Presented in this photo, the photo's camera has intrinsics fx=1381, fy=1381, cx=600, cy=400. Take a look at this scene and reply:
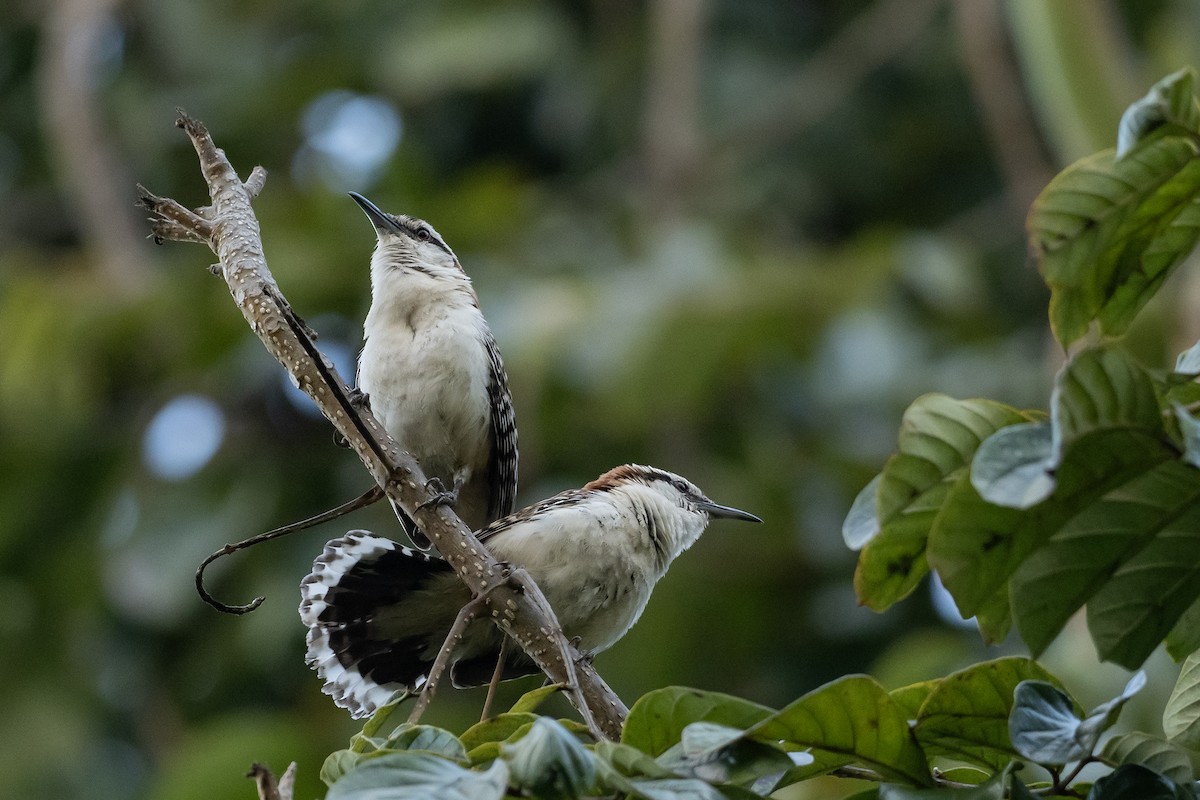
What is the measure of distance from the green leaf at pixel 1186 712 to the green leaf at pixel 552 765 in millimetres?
1026

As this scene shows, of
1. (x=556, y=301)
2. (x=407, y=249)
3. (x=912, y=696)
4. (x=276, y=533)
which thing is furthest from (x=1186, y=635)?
(x=556, y=301)

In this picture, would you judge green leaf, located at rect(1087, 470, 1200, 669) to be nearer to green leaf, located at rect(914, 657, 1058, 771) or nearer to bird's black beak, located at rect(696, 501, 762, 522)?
green leaf, located at rect(914, 657, 1058, 771)

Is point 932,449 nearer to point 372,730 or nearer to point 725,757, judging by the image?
point 725,757

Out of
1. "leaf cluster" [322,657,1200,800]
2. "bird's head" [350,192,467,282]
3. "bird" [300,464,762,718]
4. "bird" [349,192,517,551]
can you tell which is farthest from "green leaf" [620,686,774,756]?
"bird's head" [350,192,467,282]

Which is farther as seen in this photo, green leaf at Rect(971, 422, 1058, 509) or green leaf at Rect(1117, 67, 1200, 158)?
green leaf at Rect(1117, 67, 1200, 158)

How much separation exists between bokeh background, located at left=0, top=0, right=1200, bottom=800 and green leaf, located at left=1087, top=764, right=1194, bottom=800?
3.92 m

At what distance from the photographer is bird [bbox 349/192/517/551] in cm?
439

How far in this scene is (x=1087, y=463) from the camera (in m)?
1.76

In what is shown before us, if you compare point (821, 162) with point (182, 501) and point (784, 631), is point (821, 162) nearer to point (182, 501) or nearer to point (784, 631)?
point (784, 631)

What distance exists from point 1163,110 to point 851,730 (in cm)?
94

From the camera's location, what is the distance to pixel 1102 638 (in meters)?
1.88

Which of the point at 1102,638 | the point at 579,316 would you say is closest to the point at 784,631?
the point at 579,316

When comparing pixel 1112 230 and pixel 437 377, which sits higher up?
pixel 1112 230

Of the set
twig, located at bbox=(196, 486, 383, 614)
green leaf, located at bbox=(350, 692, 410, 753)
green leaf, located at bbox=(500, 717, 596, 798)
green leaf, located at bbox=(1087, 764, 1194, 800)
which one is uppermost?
twig, located at bbox=(196, 486, 383, 614)
